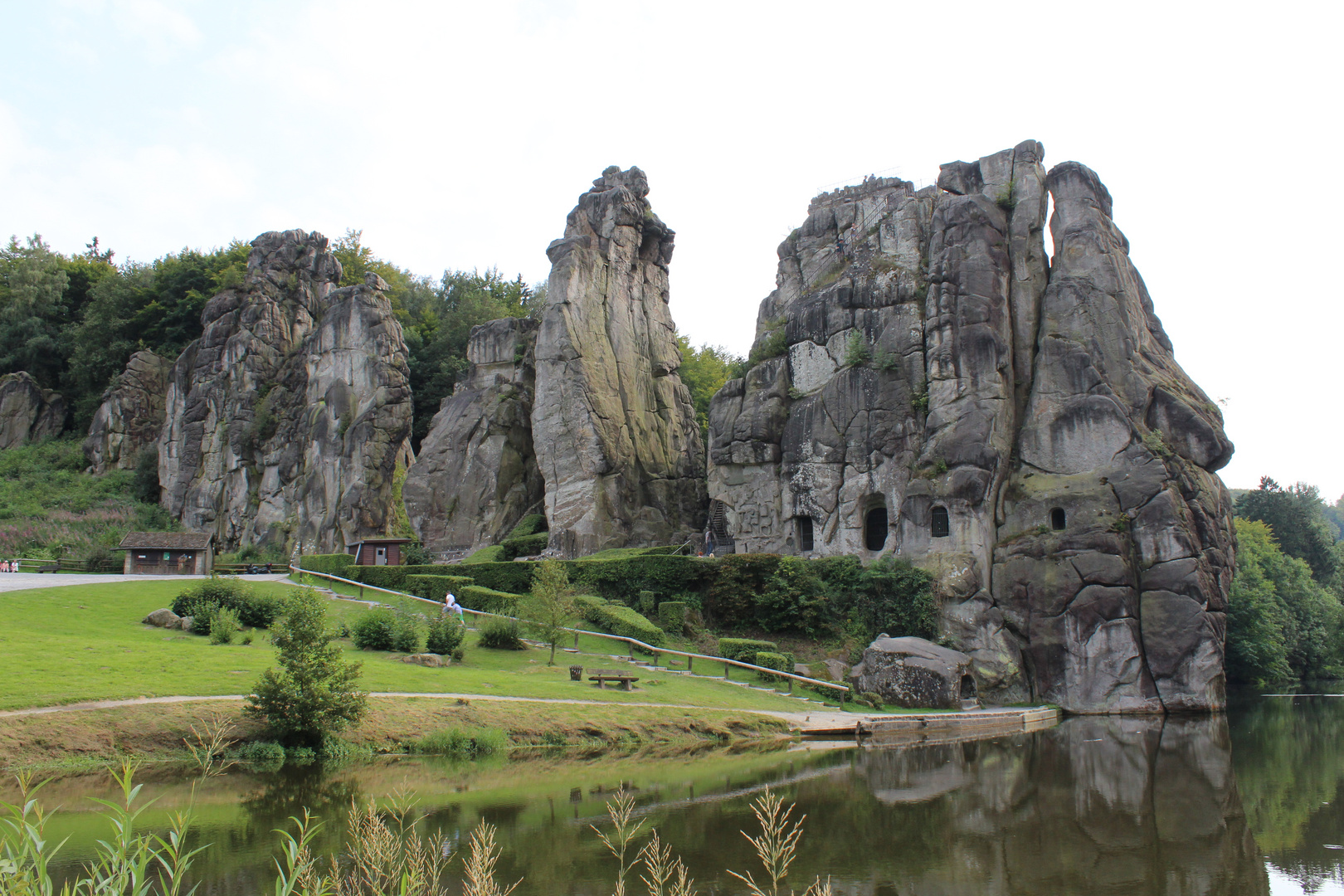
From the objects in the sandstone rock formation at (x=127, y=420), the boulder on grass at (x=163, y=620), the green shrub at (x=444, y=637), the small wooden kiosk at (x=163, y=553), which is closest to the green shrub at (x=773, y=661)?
the green shrub at (x=444, y=637)

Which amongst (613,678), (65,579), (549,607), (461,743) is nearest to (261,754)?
(461,743)

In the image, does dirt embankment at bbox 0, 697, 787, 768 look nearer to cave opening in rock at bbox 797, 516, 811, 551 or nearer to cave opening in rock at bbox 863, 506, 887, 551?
cave opening in rock at bbox 863, 506, 887, 551

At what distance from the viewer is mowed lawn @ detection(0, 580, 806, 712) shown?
18047mm

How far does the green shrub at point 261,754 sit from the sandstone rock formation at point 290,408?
116 ft

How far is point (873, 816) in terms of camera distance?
46.3ft

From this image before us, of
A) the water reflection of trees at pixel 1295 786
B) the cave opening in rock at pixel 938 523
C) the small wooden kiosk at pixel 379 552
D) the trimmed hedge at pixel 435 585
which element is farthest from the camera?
the small wooden kiosk at pixel 379 552

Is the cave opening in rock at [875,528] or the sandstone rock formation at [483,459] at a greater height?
the sandstone rock formation at [483,459]

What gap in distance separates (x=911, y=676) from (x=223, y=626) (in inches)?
801

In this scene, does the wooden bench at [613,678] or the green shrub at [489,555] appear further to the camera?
the green shrub at [489,555]

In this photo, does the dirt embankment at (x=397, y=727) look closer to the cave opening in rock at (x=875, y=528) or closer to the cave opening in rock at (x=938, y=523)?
the cave opening in rock at (x=938, y=523)

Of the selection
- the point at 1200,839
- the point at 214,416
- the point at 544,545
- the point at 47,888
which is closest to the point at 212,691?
the point at 47,888

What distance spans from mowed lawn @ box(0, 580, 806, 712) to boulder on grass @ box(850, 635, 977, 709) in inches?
130

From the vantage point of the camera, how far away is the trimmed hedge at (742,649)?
95.6ft

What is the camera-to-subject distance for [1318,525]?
57.3m
